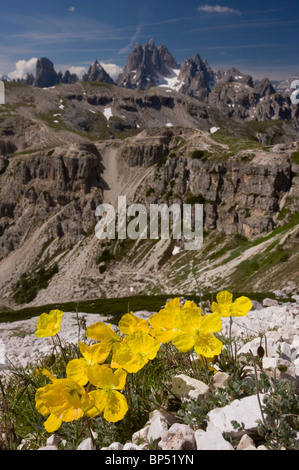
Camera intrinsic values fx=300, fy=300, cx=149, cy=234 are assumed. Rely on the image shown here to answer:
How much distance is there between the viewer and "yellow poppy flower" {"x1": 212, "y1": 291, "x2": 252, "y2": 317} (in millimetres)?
3234

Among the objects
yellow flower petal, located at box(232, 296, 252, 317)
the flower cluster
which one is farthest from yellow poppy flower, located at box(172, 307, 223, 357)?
yellow flower petal, located at box(232, 296, 252, 317)

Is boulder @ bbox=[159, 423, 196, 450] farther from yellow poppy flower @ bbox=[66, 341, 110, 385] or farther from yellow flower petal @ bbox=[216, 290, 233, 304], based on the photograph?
yellow flower petal @ bbox=[216, 290, 233, 304]

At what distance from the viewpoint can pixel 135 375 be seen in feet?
12.8

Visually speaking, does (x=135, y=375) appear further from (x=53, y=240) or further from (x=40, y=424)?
(x=53, y=240)

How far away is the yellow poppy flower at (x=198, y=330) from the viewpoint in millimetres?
2703

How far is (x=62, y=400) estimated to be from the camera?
2732 millimetres

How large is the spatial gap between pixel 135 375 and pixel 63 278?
10896cm

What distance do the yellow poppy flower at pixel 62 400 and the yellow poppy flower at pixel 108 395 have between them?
0.08 m

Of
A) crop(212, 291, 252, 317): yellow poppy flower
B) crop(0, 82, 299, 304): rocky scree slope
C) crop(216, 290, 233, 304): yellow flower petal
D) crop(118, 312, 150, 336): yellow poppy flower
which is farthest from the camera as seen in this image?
crop(0, 82, 299, 304): rocky scree slope

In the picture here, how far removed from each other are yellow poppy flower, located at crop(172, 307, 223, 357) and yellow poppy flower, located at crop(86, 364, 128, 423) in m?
0.63

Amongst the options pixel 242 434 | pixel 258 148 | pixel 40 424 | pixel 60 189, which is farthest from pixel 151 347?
pixel 60 189

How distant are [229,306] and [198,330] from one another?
70cm
